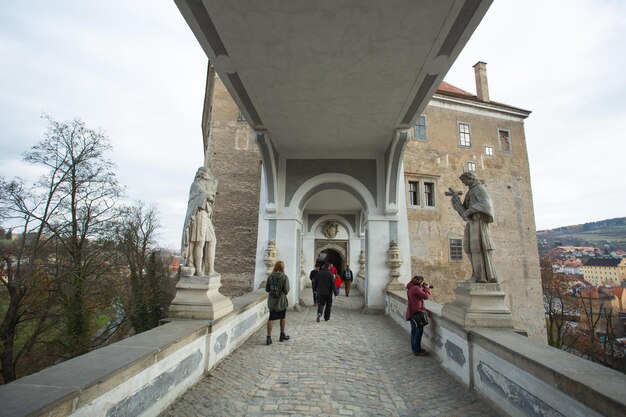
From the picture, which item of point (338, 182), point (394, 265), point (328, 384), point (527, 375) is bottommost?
point (328, 384)

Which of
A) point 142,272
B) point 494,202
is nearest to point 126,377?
point 142,272

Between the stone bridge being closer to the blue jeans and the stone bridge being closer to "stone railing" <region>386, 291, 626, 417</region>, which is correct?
"stone railing" <region>386, 291, 626, 417</region>

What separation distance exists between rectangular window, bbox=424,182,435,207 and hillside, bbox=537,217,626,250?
7415 centimetres

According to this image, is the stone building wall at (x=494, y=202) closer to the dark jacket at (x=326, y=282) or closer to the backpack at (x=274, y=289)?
the dark jacket at (x=326, y=282)

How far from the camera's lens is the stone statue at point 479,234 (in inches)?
158

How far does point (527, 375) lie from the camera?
2.59 m

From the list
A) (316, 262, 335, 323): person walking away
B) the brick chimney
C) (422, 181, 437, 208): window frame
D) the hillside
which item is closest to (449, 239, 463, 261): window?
(422, 181, 437, 208): window frame

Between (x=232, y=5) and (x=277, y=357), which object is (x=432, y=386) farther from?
(x=232, y=5)

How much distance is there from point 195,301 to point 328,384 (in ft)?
6.51

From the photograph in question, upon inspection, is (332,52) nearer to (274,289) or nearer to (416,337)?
(274,289)

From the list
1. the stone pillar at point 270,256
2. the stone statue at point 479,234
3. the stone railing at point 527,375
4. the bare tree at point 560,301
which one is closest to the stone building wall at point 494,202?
the bare tree at point 560,301

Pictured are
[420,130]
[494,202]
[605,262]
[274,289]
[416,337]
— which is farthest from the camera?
[605,262]

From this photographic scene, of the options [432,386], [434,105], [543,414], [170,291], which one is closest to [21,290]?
[170,291]

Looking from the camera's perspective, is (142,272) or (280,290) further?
(142,272)
